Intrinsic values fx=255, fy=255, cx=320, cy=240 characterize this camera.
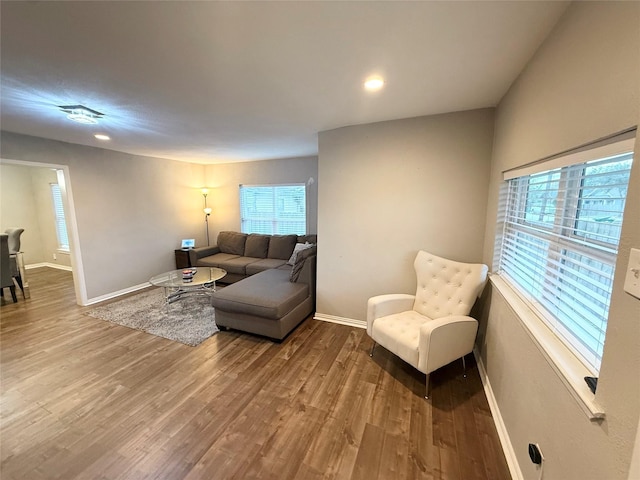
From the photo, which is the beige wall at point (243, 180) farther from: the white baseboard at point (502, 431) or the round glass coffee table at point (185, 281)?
the white baseboard at point (502, 431)

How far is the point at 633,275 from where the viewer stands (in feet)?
2.28

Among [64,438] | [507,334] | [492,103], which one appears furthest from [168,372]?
[492,103]

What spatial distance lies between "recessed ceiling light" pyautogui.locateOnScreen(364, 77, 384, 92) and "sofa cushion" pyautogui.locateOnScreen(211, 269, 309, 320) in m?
2.13

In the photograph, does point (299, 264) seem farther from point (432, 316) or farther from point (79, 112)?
point (79, 112)

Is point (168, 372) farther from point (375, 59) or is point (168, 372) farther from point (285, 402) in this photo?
point (375, 59)

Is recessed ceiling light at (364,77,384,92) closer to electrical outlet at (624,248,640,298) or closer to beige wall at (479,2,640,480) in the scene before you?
beige wall at (479,2,640,480)

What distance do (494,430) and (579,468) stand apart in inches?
38.2

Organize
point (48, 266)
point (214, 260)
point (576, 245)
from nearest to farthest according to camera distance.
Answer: point (576, 245) → point (214, 260) → point (48, 266)

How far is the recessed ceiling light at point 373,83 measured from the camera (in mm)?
1762

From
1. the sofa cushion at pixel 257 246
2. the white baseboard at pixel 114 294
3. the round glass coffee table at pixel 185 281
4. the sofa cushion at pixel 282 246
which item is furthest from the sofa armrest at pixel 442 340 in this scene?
the white baseboard at pixel 114 294

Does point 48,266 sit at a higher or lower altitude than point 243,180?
lower

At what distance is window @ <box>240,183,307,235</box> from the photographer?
5094 millimetres

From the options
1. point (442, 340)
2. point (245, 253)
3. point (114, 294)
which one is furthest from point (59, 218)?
point (442, 340)

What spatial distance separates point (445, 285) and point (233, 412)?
2062 mm
